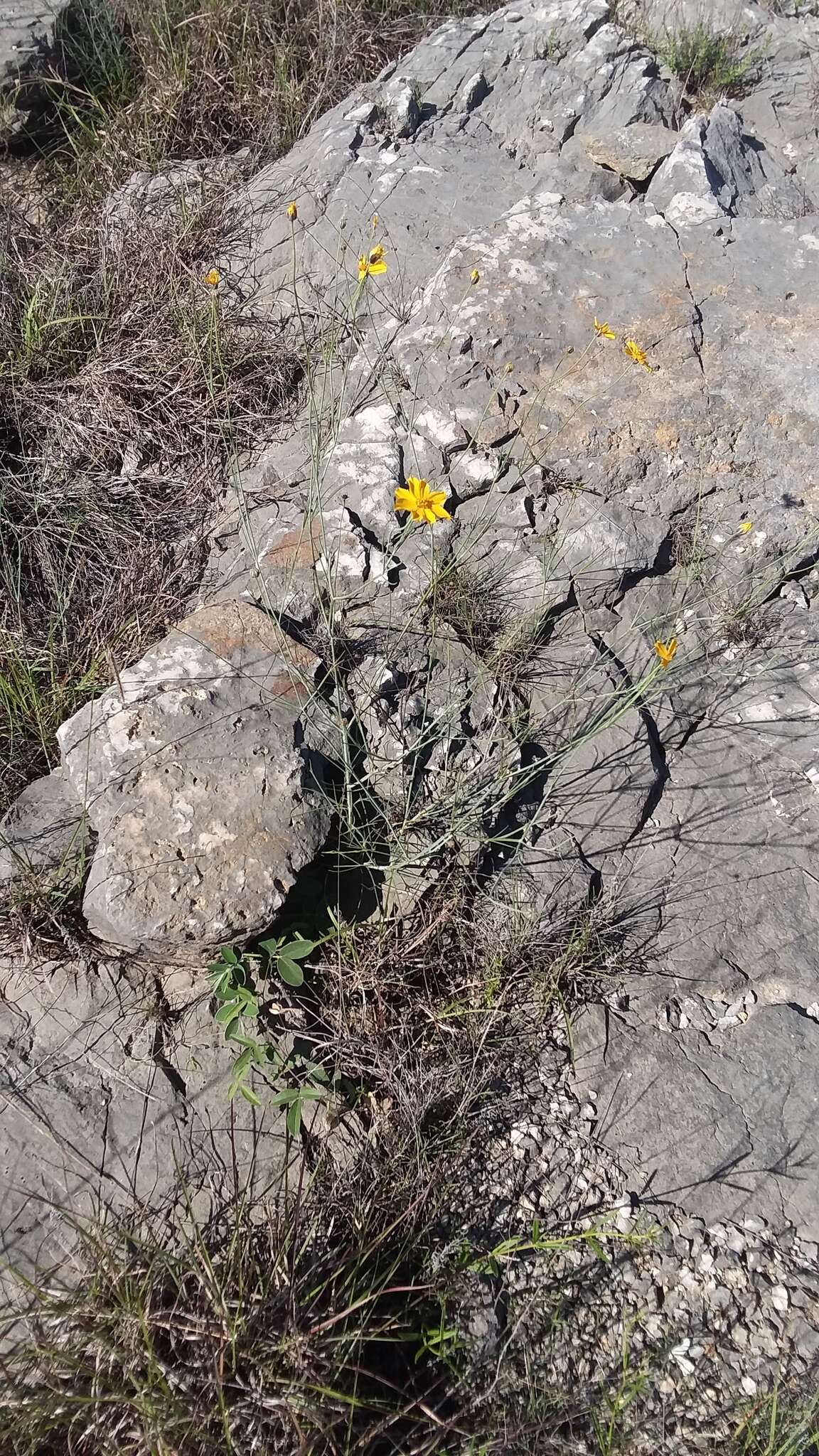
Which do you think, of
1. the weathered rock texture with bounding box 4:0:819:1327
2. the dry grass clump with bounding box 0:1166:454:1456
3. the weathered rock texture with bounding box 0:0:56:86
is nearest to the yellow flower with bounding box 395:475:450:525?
the weathered rock texture with bounding box 4:0:819:1327

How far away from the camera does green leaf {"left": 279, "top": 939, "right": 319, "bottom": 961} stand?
64.8 inches

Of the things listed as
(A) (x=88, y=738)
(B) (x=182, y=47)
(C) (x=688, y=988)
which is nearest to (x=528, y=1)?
(B) (x=182, y=47)

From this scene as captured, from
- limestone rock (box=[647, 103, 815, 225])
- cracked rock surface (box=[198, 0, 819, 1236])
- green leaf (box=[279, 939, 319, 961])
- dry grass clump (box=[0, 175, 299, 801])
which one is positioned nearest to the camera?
green leaf (box=[279, 939, 319, 961])

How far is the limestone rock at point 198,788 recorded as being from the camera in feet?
5.38

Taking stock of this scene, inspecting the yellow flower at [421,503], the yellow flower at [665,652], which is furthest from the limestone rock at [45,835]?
the yellow flower at [665,652]

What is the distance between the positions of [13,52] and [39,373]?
1.71 meters

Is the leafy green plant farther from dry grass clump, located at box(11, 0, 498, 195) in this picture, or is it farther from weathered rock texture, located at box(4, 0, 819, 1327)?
dry grass clump, located at box(11, 0, 498, 195)

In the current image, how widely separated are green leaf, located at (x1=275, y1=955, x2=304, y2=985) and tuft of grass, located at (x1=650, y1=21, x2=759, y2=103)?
3.44 m

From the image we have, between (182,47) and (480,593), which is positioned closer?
(480,593)

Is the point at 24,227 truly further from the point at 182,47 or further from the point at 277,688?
the point at 277,688

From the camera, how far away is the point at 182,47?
351 centimetres

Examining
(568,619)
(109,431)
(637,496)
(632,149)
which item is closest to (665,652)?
(568,619)

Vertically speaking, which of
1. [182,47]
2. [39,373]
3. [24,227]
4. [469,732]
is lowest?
[469,732]

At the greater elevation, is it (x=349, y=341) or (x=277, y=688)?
(x=349, y=341)
